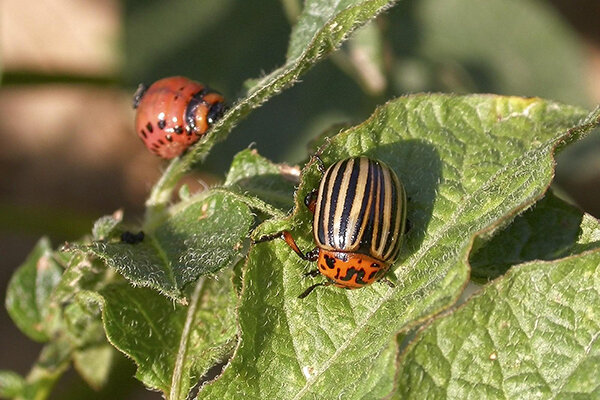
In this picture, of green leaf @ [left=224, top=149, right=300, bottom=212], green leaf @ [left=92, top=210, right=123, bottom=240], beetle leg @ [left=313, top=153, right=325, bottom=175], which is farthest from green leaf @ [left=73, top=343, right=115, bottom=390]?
beetle leg @ [left=313, top=153, right=325, bottom=175]

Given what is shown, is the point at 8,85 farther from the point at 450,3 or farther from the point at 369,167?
the point at 369,167

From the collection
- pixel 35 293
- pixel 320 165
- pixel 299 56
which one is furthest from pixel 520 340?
pixel 35 293

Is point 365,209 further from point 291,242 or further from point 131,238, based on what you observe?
point 131,238

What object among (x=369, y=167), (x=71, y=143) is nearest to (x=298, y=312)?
(x=369, y=167)

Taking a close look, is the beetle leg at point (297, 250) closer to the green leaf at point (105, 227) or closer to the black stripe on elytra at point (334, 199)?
the black stripe on elytra at point (334, 199)

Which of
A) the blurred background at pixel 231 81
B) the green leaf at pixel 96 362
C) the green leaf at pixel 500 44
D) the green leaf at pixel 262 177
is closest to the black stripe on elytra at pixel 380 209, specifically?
the green leaf at pixel 262 177

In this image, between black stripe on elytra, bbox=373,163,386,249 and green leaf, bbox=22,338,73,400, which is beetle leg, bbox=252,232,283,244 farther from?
green leaf, bbox=22,338,73,400

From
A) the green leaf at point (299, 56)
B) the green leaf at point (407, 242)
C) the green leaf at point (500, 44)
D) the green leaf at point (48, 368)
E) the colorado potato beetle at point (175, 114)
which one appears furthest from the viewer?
the green leaf at point (500, 44)
